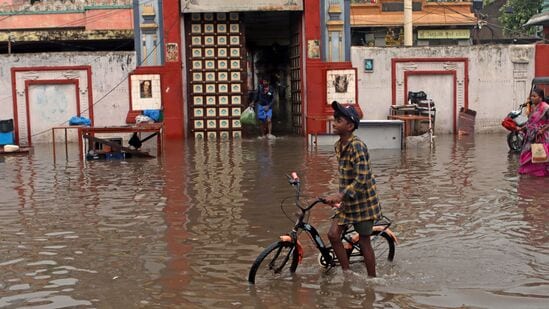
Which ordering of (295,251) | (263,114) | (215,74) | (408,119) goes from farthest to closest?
(215,74) < (263,114) < (408,119) < (295,251)

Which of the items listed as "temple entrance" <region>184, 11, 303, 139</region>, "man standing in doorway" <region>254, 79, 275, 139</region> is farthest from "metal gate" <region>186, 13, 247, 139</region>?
"man standing in doorway" <region>254, 79, 275, 139</region>

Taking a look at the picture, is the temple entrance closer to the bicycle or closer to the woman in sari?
the woman in sari

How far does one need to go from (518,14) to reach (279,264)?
3487 centimetres

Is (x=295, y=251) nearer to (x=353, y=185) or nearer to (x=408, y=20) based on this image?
(x=353, y=185)

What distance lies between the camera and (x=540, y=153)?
11.5m

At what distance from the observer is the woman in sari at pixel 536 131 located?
11.4 metres

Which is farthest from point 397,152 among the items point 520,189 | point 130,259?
point 130,259

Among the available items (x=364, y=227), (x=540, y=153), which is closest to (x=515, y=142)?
(x=540, y=153)

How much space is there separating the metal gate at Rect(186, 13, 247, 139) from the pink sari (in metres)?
11.1

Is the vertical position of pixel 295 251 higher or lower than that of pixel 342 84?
lower

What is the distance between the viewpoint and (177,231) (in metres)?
8.20

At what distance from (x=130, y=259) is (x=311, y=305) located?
2260 millimetres

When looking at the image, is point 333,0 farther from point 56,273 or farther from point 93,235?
point 56,273

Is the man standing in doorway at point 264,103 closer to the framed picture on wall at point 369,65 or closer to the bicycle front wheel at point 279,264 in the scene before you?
the framed picture on wall at point 369,65
